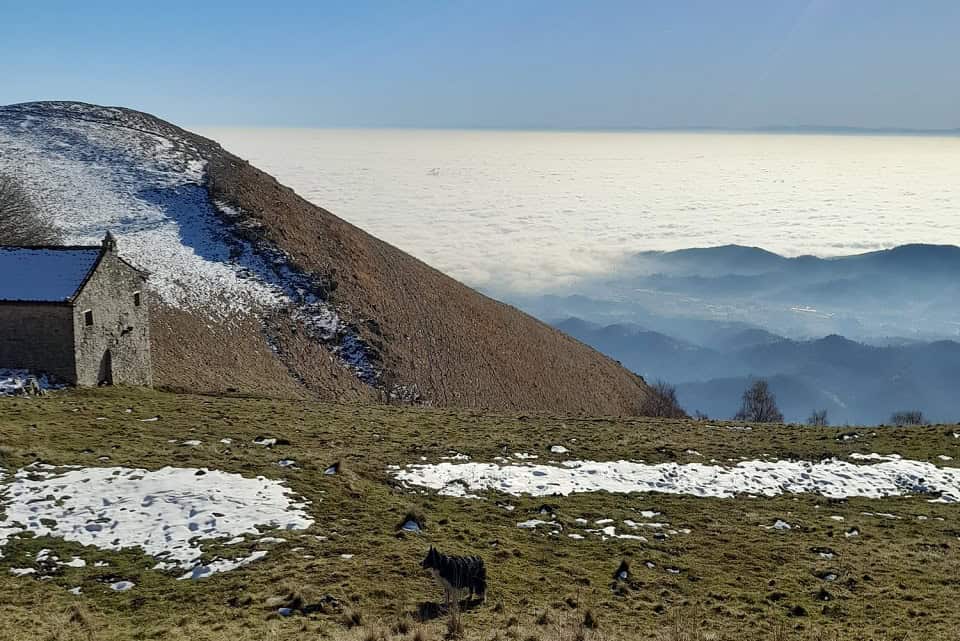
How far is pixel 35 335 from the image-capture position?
3453 cm

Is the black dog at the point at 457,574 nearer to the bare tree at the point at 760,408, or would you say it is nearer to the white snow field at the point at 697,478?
the white snow field at the point at 697,478

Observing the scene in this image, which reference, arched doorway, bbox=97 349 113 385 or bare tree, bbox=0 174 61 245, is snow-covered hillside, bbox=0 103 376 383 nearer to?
bare tree, bbox=0 174 61 245

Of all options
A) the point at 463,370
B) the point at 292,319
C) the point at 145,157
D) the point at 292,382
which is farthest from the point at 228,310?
the point at 145,157

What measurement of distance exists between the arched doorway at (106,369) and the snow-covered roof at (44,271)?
4154mm

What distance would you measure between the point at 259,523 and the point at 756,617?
12296 mm

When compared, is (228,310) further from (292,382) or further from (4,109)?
(4,109)

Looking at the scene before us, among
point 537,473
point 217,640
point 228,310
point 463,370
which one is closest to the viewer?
point 217,640

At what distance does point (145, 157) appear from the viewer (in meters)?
79.4

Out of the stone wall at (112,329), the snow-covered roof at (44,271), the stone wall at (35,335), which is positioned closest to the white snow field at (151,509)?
the stone wall at (35,335)

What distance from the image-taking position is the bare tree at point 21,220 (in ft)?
193

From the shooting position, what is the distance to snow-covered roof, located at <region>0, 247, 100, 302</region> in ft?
114

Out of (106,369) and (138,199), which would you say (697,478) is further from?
(138,199)

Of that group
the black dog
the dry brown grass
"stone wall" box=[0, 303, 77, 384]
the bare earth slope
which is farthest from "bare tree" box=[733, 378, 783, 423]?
the black dog

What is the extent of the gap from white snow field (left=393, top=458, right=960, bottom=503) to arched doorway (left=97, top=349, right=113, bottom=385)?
64.0 ft
